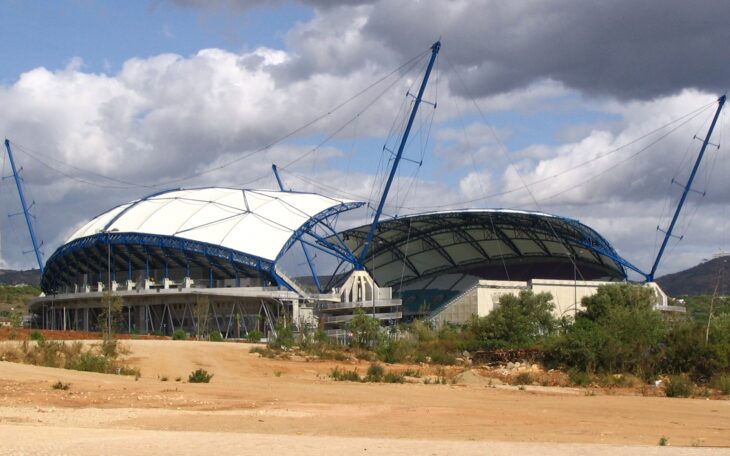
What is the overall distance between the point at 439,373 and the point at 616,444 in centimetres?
2337

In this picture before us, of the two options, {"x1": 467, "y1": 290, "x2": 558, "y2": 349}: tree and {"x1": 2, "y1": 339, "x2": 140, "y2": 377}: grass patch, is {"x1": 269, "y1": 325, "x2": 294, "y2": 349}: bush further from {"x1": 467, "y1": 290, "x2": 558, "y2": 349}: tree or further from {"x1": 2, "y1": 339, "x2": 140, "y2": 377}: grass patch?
{"x1": 2, "y1": 339, "x2": 140, "y2": 377}: grass patch

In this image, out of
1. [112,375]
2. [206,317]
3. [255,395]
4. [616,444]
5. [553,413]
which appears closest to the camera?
[616,444]

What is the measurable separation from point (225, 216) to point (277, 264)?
7508 mm

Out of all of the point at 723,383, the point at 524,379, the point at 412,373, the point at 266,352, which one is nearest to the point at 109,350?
the point at 266,352

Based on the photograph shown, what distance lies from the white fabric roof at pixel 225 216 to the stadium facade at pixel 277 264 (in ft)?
0.57

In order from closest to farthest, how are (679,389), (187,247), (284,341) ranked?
(679,389) → (284,341) → (187,247)

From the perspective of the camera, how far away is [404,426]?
917 inches

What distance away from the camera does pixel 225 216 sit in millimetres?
94625

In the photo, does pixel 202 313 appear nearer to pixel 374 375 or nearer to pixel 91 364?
pixel 374 375

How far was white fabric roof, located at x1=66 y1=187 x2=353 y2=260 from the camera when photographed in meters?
91.3

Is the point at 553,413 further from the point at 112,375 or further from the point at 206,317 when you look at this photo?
the point at 206,317

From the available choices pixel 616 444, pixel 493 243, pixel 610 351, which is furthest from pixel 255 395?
pixel 493 243

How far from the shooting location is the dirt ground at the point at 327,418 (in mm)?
18188

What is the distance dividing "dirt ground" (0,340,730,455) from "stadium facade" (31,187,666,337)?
165 ft
